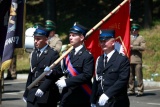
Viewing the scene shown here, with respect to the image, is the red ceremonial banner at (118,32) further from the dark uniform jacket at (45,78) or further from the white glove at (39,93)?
the white glove at (39,93)

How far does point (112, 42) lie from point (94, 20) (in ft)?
62.9

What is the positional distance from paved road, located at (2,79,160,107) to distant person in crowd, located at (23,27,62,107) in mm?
5060

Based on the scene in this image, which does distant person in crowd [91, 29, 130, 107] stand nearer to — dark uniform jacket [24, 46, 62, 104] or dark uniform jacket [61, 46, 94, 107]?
dark uniform jacket [61, 46, 94, 107]

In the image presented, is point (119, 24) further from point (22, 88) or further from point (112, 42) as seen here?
point (22, 88)

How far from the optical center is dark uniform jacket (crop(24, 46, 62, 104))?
8.44m

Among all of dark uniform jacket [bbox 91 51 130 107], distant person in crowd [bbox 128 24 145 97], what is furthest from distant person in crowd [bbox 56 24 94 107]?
distant person in crowd [bbox 128 24 145 97]

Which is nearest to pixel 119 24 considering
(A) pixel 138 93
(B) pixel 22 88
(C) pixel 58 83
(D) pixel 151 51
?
(C) pixel 58 83

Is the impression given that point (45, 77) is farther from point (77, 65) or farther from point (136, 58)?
point (136, 58)

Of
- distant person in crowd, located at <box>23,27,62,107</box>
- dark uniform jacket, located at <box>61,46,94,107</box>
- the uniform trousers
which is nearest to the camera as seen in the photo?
dark uniform jacket, located at <box>61,46,94,107</box>

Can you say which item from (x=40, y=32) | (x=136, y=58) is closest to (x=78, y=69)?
(x=40, y=32)

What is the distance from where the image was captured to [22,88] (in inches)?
693

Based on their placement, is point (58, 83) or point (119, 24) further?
point (119, 24)

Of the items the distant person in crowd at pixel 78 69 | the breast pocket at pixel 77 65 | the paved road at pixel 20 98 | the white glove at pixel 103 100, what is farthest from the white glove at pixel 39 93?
the paved road at pixel 20 98

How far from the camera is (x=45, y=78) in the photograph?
27.9ft
